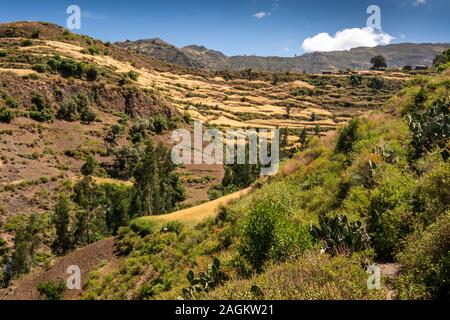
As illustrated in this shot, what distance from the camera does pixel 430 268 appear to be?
28.3ft

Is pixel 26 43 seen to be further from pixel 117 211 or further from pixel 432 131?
pixel 432 131

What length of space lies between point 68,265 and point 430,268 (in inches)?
1198

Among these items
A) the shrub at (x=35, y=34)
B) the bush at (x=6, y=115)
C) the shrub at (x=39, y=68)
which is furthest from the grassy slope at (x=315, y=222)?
the shrub at (x=35, y=34)

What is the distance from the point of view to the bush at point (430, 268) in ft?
27.1

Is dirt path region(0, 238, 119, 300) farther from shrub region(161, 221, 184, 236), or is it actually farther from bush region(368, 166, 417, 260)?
bush region(368, 166, 417, 260)

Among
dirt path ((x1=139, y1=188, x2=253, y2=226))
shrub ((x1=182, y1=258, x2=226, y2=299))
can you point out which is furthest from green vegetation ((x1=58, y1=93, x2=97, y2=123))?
shrub ((x1=182, y1=258, x2=226, y2=299))

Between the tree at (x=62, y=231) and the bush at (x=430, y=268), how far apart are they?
4638cm

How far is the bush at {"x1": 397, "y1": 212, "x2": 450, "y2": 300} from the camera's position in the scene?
27.1 ft

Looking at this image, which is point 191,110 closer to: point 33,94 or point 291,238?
point 33,94

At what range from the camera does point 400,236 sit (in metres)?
11.9

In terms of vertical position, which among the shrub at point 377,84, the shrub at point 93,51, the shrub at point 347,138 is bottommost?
the shrub at point 347,138

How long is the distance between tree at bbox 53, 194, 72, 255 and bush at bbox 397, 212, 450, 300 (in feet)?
152

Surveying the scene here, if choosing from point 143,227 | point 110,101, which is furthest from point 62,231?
point 110,101

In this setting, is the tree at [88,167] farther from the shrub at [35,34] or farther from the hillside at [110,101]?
the shrub at [35,34]
